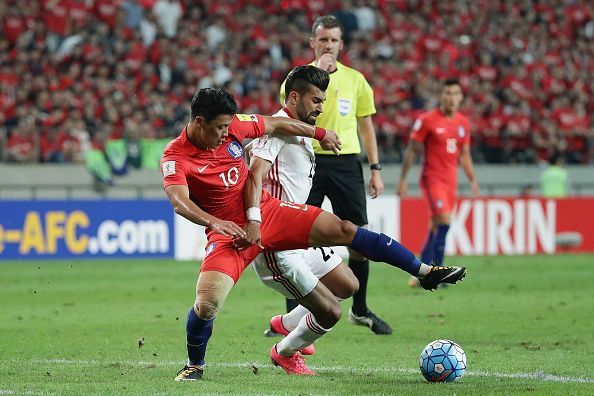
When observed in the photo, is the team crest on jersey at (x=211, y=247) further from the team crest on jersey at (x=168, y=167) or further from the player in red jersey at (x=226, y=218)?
the team crest on jersey at (x=168, y=167)

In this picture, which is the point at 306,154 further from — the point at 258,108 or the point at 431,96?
the point at 431,96

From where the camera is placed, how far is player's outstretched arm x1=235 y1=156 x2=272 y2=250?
6242 mm

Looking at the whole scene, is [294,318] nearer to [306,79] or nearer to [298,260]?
[298,260]

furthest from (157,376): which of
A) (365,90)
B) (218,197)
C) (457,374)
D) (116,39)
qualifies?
(116,39)

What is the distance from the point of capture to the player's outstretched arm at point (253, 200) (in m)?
Answer: 6.24

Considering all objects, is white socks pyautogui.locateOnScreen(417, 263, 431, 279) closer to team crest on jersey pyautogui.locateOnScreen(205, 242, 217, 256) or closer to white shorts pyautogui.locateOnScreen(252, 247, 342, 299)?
white shorts pyautogui.locateOnScreen(252, 247, 342, 299)

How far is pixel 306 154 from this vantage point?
7332mm

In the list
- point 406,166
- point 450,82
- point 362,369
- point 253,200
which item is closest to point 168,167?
point 253,200

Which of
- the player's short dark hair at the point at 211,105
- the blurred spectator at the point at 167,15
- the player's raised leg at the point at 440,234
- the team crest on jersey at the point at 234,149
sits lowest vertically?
the player's raised leg at the point at 440,234

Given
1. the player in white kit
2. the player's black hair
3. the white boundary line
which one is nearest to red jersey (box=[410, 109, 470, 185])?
the player's black hair

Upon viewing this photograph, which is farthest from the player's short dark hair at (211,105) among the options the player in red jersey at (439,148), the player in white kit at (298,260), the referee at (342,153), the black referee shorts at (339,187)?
the player in red jersey at (439,148)

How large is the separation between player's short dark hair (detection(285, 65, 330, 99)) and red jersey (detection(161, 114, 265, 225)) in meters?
0.50

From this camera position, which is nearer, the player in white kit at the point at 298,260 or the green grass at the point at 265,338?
the green grass at the point at 265,338

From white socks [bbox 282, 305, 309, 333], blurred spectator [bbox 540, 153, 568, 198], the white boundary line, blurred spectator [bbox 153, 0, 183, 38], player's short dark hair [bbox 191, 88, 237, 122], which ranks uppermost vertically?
blurred spectator [bbox 153, 0, 183, 38]
